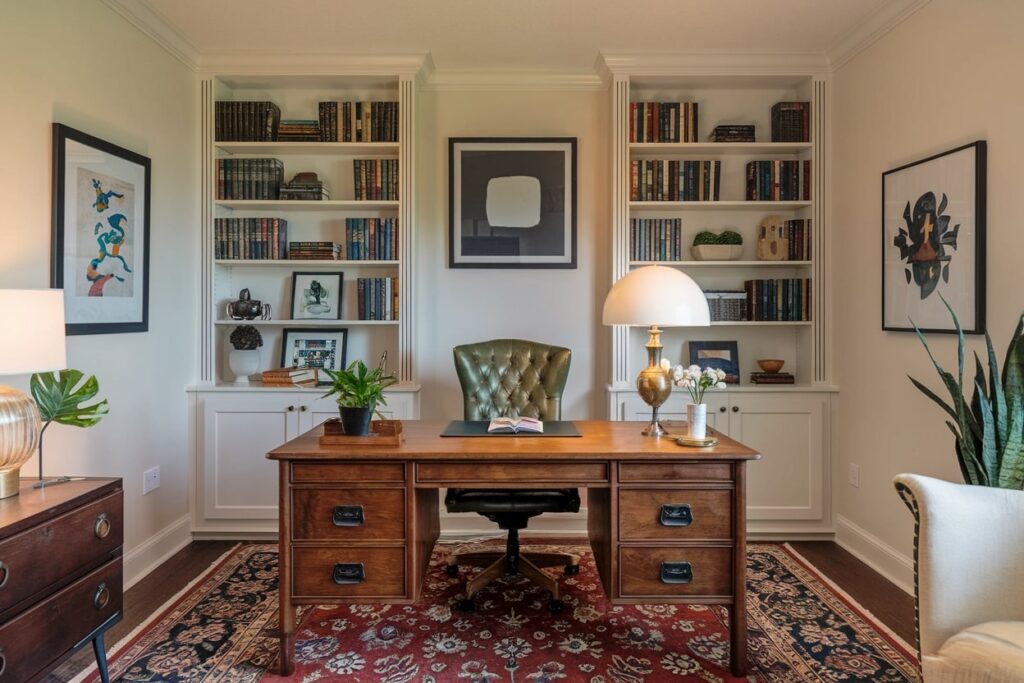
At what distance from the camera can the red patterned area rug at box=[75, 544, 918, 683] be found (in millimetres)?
2029

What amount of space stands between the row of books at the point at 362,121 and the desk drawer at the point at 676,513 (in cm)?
241

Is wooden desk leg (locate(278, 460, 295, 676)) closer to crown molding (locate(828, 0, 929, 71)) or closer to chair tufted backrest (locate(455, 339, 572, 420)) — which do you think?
chair tufted backrest (locate(455, 339, 572, 420))

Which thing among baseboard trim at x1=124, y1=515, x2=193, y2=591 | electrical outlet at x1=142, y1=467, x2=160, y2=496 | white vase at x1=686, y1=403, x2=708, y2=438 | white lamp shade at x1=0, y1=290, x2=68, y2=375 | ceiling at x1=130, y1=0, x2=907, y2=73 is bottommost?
baseboard trim at x1=124, y1=515, x2=193, y2=591

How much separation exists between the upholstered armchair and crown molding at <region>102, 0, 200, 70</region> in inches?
141

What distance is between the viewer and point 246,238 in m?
3.38

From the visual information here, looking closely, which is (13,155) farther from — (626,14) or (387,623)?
(626,14)

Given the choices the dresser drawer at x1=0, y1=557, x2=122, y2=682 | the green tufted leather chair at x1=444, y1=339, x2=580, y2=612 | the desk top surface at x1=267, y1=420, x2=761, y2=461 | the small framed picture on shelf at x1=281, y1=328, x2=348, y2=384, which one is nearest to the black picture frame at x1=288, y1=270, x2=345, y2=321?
the small framed picture on shelf at x1=281, y1=328, x2=348, y2=384

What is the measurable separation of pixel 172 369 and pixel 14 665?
1.80 meters

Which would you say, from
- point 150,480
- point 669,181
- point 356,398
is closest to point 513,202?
point 669,181

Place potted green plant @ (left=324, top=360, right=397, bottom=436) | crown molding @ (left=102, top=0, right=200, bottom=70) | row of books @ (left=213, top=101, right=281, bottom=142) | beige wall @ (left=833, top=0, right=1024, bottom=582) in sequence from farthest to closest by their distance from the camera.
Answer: row of books @ (left=213, top=101, right=281, bottom=142) < crown molding @ (left=102, top=0, right=200, bottom=70) < beige wall @ (left=833, top=0, right=1024, bottom=582) < potted green plant @ (left=324, top=360, right=397, bottom=436)

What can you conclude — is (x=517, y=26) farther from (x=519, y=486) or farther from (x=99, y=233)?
(x=519, y=486)

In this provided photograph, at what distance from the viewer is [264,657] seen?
6.97 ft

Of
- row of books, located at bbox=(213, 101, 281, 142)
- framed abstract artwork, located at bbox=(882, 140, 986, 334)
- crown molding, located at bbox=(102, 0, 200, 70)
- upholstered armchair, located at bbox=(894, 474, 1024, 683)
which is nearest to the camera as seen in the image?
upholstered armchair, located at bbox=(894, 474, 1024, 683)

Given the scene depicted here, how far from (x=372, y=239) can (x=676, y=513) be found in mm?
2273
